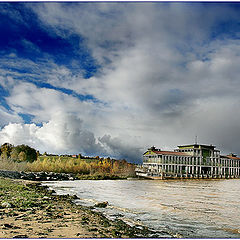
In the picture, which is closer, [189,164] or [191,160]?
[189,164]

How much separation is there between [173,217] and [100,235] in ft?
22.1

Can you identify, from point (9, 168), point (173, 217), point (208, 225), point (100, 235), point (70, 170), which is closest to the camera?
point (100, 235)

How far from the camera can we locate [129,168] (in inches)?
2643

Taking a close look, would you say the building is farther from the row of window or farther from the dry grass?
the dry grass

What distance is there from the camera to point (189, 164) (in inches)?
2594

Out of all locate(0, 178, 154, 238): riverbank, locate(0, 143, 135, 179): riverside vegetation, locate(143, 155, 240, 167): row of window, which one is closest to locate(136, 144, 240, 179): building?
locate(143, 155, 240, 167): row of window


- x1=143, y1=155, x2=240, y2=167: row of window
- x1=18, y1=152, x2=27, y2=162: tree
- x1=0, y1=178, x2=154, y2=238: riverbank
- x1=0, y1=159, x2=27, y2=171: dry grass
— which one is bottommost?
x1=0, y1=178, x2=154, y2=238: riverbank

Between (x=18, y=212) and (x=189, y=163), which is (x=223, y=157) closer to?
(x=189, y=163)

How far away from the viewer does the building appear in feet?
203

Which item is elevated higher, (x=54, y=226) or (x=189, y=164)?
(x=189, y=164)

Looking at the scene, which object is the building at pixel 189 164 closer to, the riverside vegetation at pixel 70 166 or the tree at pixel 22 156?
the riverside vegetation at pixel 70 166

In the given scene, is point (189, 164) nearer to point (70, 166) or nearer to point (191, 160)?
point (191, 160)

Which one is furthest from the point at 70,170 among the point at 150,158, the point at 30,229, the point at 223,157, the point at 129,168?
the point at 30,229

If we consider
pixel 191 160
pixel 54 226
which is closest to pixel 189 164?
pixel 191 160
